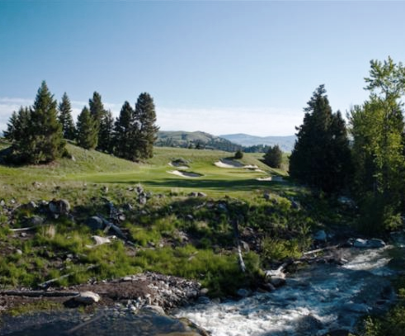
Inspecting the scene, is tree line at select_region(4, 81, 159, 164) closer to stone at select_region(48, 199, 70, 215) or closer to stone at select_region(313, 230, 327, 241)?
stone at select_region(48, 199, 70, 215)

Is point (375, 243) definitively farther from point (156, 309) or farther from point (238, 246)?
point (156, 309)

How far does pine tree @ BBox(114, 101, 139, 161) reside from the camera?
5688 centimetres

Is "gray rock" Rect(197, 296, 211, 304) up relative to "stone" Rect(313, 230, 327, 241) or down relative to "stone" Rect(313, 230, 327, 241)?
down

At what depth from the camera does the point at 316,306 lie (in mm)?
13625

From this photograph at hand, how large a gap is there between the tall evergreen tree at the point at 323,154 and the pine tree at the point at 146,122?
27.7 meters

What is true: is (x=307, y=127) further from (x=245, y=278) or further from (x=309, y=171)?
(x=245, y=278)

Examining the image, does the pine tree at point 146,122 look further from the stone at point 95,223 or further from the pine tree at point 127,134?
the stone at point 95,223

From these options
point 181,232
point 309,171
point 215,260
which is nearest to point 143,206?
point 181,232

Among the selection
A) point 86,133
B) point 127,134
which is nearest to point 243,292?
point 86,133

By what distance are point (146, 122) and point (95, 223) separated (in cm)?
4196

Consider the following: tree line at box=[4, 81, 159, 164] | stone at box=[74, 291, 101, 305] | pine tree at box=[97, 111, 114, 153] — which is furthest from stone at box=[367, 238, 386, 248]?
pine tree at box=[97, 111, 114, 153]

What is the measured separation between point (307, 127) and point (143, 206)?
73.7 ft

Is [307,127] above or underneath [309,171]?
above

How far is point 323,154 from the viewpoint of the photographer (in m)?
34.1
